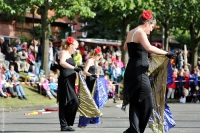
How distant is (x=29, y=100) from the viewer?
23.9 metres

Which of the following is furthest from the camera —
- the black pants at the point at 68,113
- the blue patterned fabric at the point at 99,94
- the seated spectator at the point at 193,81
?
the seated spectator at the point at 193,81

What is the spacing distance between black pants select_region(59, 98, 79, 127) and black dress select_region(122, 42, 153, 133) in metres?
3.17

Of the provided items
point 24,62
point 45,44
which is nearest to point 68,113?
point 24,62

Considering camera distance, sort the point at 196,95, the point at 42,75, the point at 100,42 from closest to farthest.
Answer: the point at 42,75 < the point at 196,95 < the point at 100,42

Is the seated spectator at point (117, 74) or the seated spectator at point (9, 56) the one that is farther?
the seated spectator at point (117, 74)

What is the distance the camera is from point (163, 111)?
946 centimetres

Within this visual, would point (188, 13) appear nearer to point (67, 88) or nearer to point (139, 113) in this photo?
point (67, 88)

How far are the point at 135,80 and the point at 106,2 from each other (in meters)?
20.4

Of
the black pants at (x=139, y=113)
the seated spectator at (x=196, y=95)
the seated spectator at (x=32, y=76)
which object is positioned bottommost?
the seated spectator at (x=196, y=95)

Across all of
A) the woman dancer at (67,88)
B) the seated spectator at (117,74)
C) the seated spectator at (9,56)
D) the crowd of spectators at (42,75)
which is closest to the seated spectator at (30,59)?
the crowd of spectators at (42,75)

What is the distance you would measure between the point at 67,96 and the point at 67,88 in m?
0.16

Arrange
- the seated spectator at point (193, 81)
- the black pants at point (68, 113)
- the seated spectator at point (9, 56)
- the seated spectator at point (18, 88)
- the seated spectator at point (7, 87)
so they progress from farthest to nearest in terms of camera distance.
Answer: the seated spectator at point (193, 81), the seated spectator at point (9, 56), the seated spectator at point (18, 88), the seated spectator at point (7, 87), the black pants at point (68, 113)

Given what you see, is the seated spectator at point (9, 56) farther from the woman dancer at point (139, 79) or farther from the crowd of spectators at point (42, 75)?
the woman dancer at point (139, 79)

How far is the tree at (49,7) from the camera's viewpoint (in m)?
27.1
